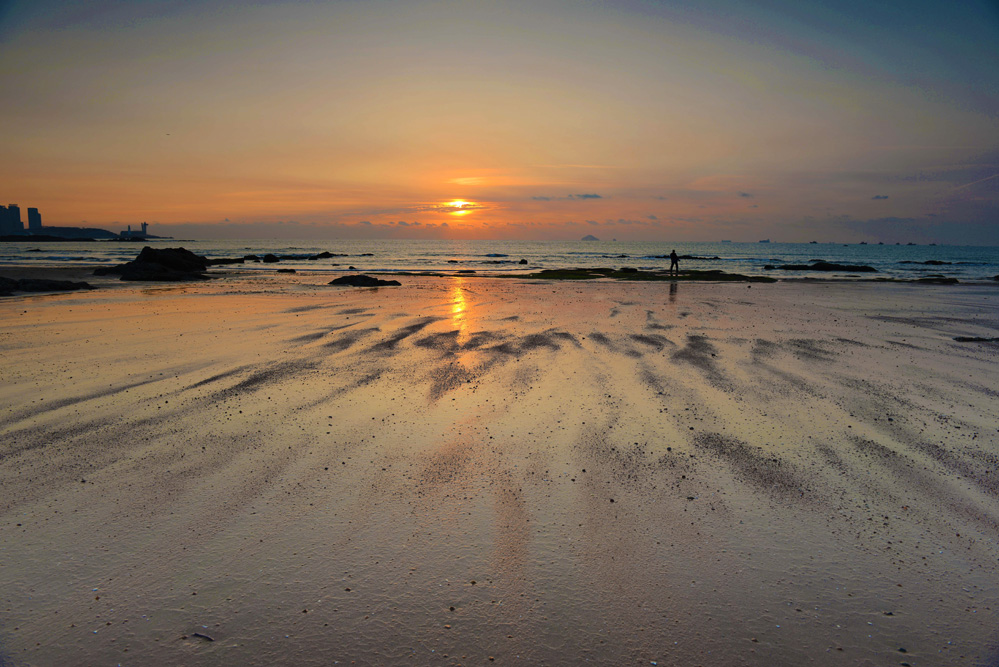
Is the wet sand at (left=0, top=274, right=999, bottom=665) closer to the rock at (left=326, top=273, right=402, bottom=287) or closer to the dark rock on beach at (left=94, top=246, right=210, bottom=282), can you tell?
the rock at (left=326, top=273, right=402, bottom=287)

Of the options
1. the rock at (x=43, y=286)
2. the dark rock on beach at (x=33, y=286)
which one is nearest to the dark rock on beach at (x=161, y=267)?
the dark rock on beach at (x=33, y=286)

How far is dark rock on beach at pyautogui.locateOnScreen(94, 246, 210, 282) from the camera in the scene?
33.2 metres

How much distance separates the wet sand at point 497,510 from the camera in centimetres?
337

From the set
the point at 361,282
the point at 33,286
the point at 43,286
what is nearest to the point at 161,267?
the point at 43,286

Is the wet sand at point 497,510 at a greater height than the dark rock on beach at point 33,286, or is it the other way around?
the dark rock on beach at point 33,286

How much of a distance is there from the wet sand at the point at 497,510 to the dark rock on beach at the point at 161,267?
25.5 m

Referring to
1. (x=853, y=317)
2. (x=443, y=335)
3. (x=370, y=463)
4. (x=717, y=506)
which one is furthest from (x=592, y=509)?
(x=853, y=317)

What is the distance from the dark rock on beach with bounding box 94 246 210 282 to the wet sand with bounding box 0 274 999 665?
25499mm

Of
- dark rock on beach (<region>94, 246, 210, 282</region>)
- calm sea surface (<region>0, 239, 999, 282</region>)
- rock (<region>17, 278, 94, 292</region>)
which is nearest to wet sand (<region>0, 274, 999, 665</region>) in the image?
rock (<region>17, 278, 94, 292</region>)

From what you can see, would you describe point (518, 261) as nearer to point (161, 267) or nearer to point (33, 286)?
point (161, 267)

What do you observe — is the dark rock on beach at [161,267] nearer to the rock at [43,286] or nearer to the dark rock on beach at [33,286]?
the dark rock on beach at [33,286]

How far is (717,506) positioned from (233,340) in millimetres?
11781

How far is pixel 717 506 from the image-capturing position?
493cm

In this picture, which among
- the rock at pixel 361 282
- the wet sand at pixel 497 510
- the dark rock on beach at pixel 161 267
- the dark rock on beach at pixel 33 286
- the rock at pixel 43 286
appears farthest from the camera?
the dark rock on beach at pixel 161 267
